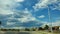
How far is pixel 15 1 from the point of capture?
163 inches

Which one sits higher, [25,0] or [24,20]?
[25,0]

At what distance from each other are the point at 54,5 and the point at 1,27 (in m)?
1.24

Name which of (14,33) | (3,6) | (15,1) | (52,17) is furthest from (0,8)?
(52,17)

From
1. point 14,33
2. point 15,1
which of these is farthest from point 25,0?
point 14,33

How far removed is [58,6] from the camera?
13.6ft

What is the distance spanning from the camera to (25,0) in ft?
13.6

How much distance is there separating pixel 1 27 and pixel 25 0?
780 millimetres

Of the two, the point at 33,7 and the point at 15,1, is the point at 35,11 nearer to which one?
the point at 33,7

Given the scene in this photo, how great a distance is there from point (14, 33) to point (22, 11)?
0.50 meters

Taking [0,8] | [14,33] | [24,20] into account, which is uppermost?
[0,8]

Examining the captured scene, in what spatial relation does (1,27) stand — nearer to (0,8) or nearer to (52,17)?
(0,8)

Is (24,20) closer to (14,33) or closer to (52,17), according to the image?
(14,33)

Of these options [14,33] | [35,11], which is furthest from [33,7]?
[14,33]

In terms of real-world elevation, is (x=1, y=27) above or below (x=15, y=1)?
below
